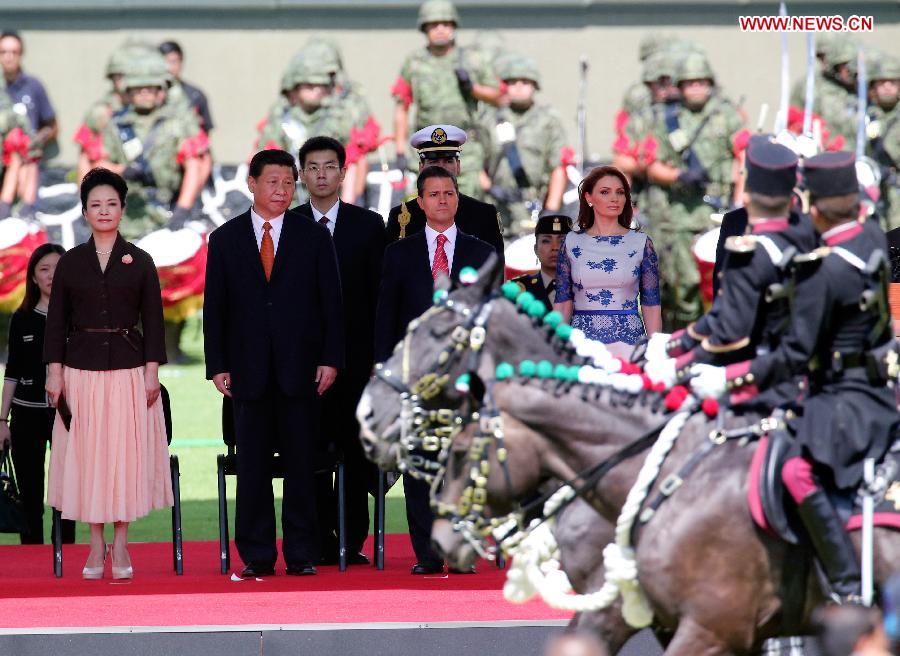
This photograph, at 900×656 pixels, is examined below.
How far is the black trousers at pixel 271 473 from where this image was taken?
8.03 meters

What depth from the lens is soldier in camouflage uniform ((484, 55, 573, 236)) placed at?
1614 centimetres

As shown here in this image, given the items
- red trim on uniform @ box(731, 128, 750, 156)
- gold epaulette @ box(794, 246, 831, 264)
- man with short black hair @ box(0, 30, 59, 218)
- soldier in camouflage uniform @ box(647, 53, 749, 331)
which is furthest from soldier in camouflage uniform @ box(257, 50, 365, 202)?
gold epaulette @ box(794, 246, 831, 264)

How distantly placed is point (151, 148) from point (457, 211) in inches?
339

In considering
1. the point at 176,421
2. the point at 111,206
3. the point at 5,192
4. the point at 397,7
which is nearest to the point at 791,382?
the point at 111,206

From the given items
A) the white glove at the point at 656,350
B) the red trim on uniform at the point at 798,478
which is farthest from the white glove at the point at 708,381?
the red trim on uniform at the point at 798,478

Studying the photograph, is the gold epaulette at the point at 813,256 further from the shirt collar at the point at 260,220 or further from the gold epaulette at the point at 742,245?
the shirt collar at the point at 260,220

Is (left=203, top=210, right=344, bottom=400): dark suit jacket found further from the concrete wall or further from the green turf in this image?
the concrete wall

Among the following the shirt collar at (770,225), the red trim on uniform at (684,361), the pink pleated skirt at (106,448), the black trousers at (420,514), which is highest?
the shirt collar at (770,225)

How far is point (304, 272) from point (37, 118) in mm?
10322

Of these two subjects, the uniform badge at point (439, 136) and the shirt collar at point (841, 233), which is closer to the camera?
the shirt collar at point (841, 233)

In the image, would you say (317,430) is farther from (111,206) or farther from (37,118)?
(37,118)

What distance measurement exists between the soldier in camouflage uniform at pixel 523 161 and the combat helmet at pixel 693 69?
118 centimetres

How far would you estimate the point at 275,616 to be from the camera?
23.4ft

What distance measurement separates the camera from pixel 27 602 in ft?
24.2
